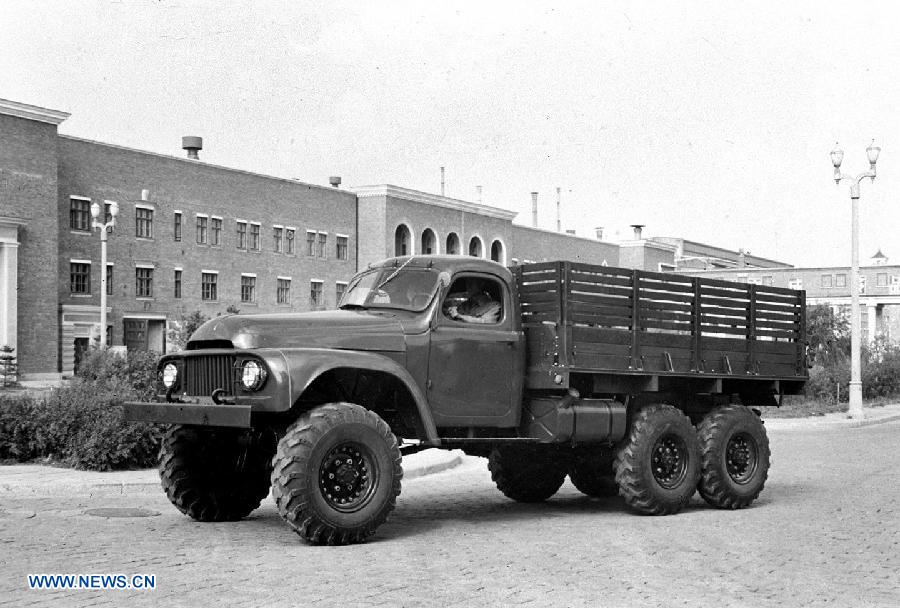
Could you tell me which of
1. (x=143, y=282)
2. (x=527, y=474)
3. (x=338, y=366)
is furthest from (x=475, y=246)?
(x=338, y=366)

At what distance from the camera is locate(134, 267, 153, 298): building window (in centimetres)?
5575

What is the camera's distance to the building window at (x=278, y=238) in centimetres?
6556

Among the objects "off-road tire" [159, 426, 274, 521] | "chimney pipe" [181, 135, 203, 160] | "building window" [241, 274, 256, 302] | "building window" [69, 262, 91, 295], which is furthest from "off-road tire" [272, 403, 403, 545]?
"chimney pipe" [181, 135, 203, 160]

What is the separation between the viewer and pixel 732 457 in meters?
12.8

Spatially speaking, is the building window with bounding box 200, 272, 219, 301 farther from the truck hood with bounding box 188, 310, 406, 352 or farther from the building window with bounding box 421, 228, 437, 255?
the truck hood with bounding box 188, 310, 406, 352

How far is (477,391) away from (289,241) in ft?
187

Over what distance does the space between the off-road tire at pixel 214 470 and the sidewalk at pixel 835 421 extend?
19.7m

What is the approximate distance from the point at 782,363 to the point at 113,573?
28.6ft

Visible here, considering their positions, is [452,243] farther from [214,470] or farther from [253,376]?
[253,376]

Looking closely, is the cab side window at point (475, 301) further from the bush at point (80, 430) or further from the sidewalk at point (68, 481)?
the bush at point (80, 430)

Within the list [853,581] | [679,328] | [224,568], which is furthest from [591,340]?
[224,568]

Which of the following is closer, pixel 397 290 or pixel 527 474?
pixel 397 290

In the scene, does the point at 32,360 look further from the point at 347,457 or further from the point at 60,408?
the point at 347,457

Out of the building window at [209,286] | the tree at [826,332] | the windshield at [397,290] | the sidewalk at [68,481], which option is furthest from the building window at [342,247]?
the windshield at [397,290]
